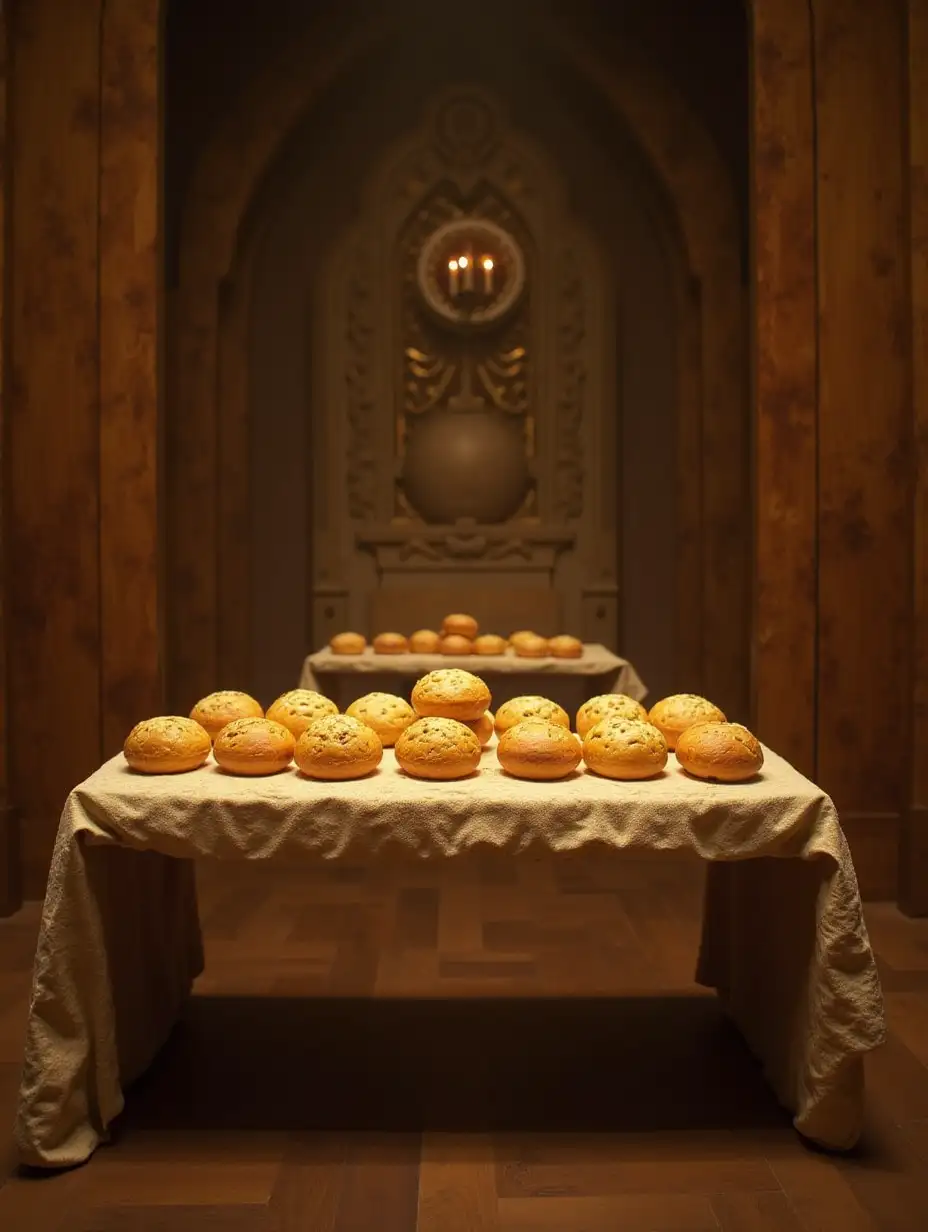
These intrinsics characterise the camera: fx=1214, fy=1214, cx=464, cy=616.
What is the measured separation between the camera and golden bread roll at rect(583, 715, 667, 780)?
228 centimetres

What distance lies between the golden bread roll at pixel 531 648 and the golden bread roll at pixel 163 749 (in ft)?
8.01

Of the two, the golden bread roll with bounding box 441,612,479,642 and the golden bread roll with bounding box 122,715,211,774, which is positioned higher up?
the golden bread roll with bounding box 441,612,479,642

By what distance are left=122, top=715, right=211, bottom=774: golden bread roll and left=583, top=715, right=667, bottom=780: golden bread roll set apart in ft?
2.52

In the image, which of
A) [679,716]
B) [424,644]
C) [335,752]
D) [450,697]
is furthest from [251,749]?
[424,644]

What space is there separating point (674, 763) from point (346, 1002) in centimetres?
112

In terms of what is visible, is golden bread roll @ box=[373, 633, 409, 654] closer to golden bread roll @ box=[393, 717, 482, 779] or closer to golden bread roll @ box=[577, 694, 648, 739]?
golden bread roll @ box=[577, 694, 648, 739]

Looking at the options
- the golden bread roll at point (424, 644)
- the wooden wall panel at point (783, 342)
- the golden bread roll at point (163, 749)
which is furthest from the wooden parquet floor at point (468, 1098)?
the golden bread roll at point (424, 644)

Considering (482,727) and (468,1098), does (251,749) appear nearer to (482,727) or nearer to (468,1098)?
(482,727)

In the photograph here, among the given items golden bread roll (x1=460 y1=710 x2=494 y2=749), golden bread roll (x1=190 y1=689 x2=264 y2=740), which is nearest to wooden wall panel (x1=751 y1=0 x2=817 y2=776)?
golden bread roll (x1=460 y1=710 x2=494 y2=749)

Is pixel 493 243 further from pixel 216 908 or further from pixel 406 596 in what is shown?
pixel 216 908

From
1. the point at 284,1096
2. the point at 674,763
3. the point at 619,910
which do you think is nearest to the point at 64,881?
the point at 284,1096

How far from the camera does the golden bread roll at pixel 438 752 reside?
2.28m

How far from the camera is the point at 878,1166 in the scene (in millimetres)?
2217

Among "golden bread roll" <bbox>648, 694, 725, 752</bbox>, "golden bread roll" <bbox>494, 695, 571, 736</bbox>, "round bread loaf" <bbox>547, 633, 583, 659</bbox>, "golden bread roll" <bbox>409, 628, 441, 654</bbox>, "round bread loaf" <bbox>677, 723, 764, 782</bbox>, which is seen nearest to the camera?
"round bread loaf" <bbox>677, 723, 764, 782</bbox>
